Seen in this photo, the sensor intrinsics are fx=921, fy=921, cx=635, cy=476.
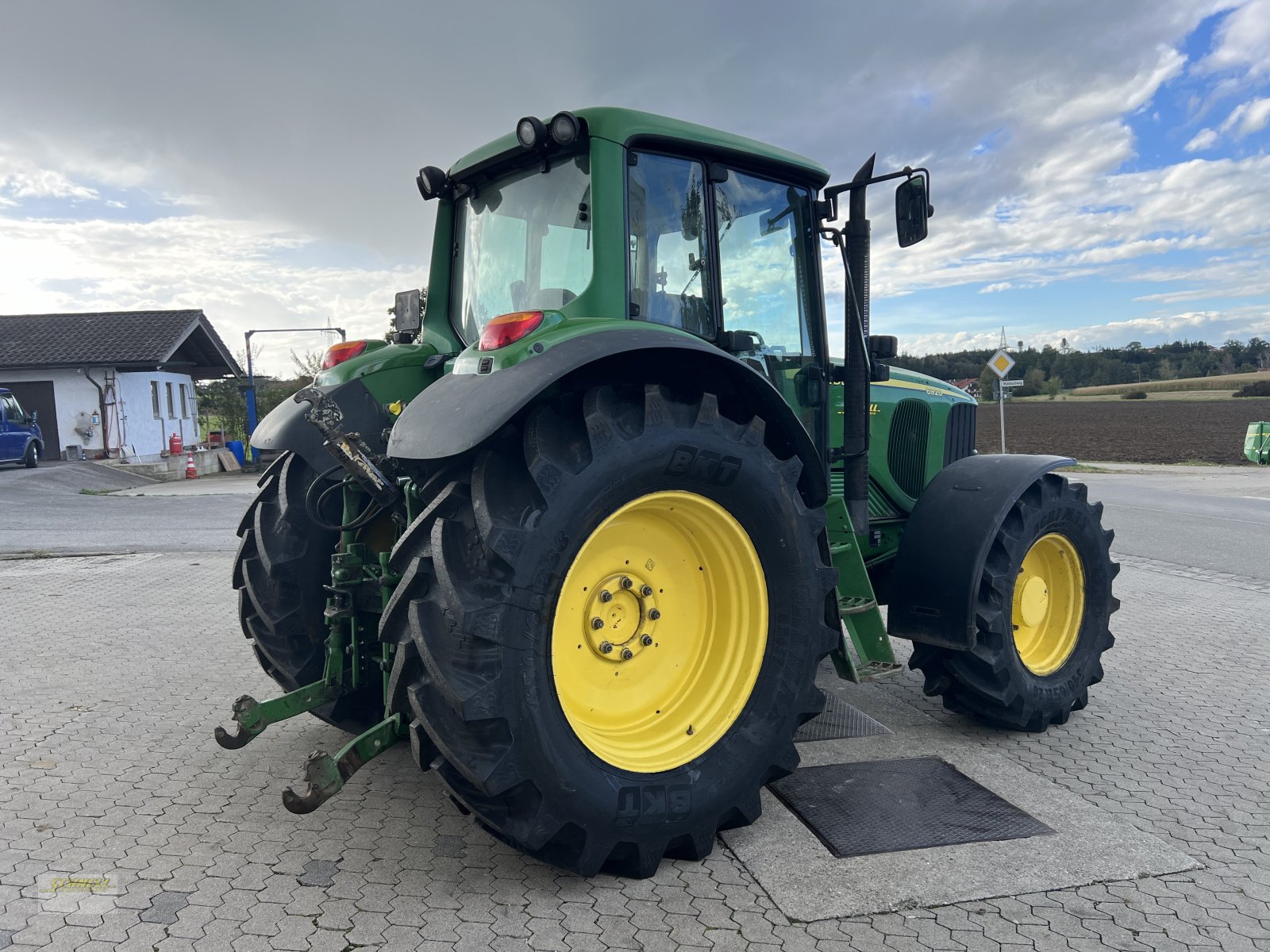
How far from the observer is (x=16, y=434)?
21281 mm

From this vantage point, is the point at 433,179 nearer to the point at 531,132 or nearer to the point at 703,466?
the point at 531,132

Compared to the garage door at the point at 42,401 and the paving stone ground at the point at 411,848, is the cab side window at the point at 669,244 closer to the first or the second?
the paving stone ground at the point at 411,848

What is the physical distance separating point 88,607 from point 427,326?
14.5 ft

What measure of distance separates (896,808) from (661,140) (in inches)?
100

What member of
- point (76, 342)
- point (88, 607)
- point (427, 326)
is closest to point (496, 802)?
point (427, 326)

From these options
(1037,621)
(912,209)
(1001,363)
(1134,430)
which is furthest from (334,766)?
(1134,430)

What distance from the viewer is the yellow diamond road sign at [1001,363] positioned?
63.0 feet

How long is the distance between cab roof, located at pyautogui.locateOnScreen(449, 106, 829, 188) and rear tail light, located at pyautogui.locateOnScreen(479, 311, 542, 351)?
0.83m

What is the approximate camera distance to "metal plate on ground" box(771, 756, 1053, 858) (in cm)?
Result: 304

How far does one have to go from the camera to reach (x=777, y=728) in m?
2.99

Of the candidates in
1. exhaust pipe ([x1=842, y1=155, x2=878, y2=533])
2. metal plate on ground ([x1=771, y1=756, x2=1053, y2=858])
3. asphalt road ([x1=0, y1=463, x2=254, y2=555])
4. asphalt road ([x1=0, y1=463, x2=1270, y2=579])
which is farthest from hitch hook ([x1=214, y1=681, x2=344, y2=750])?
asphalt road ([x1=0, y1=463, x2=1270, y2=579])

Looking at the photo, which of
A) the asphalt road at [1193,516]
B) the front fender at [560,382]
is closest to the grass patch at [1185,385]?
the asphalt road at [1193,516]

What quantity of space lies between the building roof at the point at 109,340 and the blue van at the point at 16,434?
2889 millimetres

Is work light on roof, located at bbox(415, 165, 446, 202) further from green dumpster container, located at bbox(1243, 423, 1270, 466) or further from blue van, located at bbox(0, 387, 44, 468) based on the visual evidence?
green dumpster container, located at bbox(1243, 423, 1270, 466)
